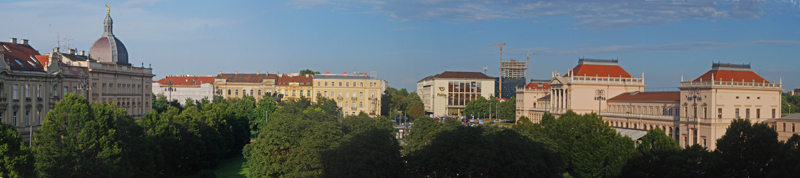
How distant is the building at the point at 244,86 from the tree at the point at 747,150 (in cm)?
11824

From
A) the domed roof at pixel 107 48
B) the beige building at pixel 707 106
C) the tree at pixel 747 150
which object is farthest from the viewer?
the domed roof at pixel 107 48

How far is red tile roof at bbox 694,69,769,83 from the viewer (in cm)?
7950

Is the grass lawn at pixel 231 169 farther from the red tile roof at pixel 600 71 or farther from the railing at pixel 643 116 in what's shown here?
the red tile roof at pixel 600 71

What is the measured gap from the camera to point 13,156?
133ft

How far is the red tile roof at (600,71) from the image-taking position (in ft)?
→ 360

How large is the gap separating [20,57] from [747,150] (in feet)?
214

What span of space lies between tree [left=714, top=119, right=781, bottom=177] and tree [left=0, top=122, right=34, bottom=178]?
45.0 metres

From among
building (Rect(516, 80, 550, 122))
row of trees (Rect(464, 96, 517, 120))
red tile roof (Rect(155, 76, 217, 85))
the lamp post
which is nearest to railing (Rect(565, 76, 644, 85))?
the lamp post

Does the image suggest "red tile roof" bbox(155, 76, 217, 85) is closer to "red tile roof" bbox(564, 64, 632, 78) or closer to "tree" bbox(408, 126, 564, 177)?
"red tile roof" bbox(564, 64, 632, 78)

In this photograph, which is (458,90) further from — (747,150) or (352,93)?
(747,150)

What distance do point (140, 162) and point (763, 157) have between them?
4708 centimetres

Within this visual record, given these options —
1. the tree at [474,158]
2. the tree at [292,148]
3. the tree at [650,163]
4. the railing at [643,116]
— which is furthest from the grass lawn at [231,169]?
the railing at [643,116]

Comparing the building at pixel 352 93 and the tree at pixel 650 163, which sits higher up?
the building at pixel 352 93

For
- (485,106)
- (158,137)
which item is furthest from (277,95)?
(158,137)
